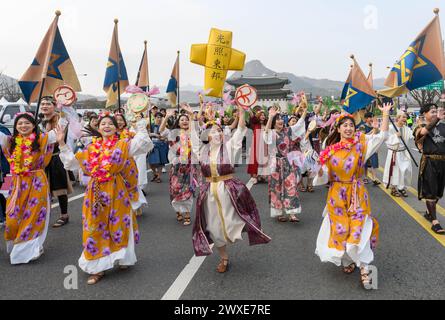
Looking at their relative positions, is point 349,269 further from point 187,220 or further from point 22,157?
point 22,157

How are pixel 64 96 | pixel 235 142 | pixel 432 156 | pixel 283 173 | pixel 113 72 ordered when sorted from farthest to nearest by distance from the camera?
pixel 113 72 < pixel 283 173 < pixel 432 156 < pixel 64 96 < pixel 235 142

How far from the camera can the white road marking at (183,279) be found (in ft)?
11.4

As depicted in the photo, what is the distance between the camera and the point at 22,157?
462cm

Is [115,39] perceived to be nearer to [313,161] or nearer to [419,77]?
[313,161]

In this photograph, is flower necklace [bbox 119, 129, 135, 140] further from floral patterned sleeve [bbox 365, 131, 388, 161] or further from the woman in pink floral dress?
floral patterned sleeve [bbox 365, 131, 388, 161]

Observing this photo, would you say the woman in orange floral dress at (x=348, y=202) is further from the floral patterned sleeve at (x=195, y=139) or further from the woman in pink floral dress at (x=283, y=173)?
the woman in pink floral dress at (x=283, y=173)

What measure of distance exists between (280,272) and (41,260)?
2.76 m

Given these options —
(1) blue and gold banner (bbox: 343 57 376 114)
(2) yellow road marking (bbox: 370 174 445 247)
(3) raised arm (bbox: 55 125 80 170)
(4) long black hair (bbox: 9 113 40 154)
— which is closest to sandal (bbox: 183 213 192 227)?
(3) raised arm (bbox: 55 125 80 170)

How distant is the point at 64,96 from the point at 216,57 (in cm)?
207

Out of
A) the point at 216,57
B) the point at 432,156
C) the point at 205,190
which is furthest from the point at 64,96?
the point at 432,156

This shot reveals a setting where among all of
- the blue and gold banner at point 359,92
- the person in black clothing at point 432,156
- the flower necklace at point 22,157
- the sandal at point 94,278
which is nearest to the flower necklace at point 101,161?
the sandal at point 94,278

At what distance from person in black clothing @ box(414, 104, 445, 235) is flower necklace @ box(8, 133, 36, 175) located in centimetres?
520

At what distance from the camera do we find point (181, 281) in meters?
3.78
